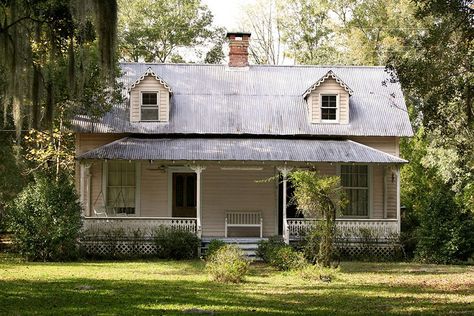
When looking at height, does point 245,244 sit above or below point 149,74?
below

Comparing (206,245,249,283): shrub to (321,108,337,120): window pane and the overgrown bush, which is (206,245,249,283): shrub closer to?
the overgrown bush

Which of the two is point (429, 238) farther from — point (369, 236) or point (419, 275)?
point (419, 275)

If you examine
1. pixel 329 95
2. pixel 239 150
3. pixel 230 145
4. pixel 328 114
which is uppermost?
pixel 329 95

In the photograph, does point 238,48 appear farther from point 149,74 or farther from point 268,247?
point 268,247

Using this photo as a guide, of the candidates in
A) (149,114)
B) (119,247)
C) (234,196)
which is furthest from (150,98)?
(119,247)

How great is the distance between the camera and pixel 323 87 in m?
24.7

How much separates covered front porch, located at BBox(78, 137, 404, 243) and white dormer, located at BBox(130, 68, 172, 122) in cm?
101

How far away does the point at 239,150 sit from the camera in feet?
75.3

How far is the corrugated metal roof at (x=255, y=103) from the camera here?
2431 cm

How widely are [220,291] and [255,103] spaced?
1231cm

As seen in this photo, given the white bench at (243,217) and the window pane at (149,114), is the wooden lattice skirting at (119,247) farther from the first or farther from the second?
the window pane at (149,114)

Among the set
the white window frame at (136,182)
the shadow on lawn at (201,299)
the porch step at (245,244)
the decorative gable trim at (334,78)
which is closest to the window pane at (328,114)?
the decorative gable trim at (334,78)

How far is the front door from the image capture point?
24.8 meters

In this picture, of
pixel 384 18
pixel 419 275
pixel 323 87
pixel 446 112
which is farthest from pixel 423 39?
pixel 384 18
